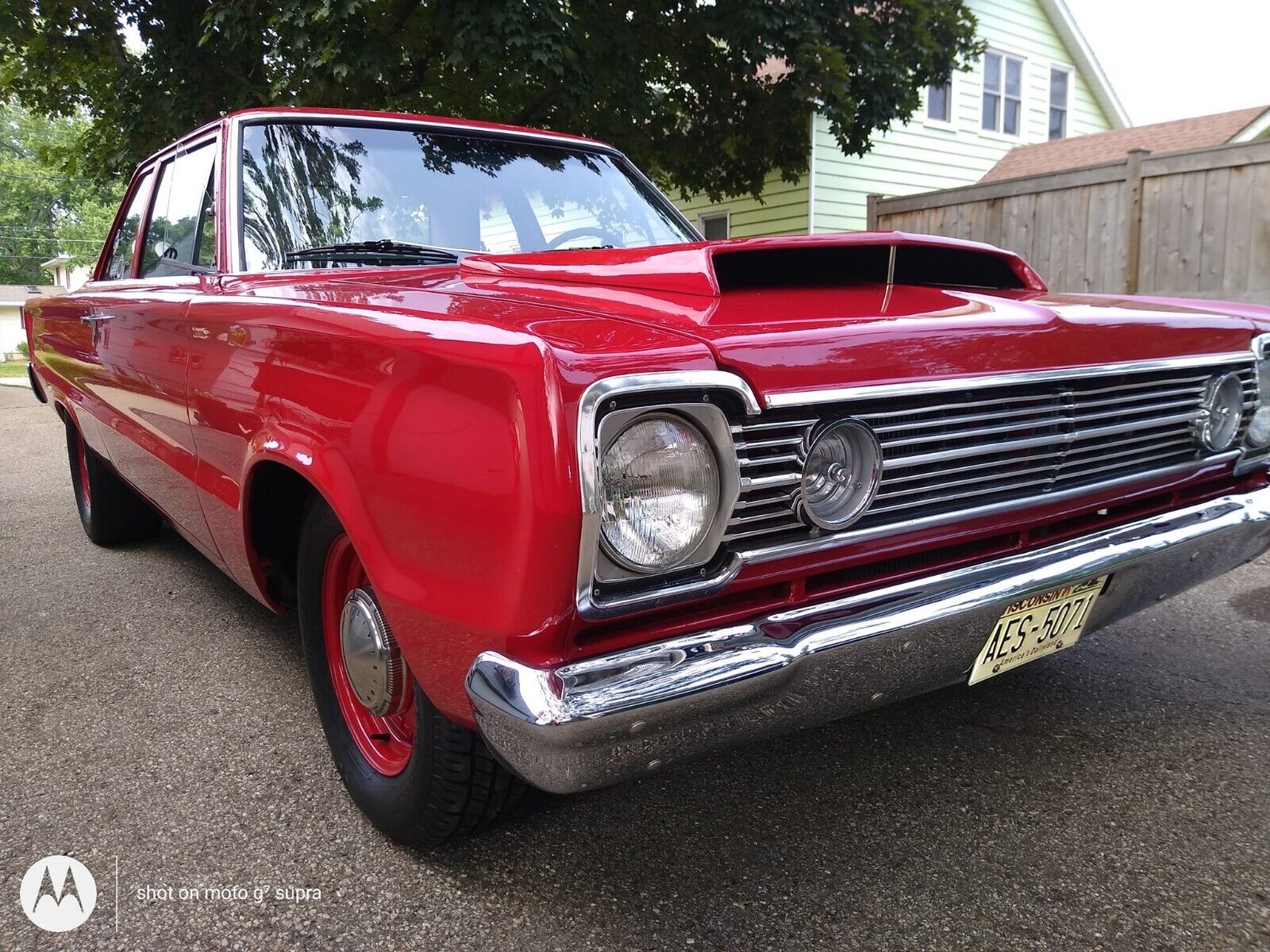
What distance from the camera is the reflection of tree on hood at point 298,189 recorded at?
8.42 ft

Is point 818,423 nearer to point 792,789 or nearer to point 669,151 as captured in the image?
point 792,789

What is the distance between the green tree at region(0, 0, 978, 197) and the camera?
6980 millimetres

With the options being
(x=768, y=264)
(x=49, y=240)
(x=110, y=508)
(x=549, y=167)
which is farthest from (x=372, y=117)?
(x=49, y=240)

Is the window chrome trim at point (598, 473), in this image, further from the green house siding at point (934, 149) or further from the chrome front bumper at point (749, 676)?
the green house siding at point (934, 149)

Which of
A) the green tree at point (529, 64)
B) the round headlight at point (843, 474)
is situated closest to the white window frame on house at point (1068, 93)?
the green tree at point (529, 64)

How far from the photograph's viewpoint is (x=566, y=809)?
218 cm

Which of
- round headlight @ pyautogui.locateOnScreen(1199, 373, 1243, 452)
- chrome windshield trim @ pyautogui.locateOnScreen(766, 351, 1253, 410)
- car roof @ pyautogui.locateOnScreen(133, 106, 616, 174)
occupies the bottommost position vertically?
round headlight @ pyautogui.locateOnScreen(1199, 373, 1243, 452)

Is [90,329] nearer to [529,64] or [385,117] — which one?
[385,117]

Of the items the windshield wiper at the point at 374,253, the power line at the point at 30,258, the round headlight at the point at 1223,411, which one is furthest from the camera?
the power line at the point at 30,258

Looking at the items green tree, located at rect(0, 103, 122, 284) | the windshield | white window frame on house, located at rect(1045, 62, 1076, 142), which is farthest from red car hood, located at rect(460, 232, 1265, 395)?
green tree, located at rect(0, 103, 122, 284)

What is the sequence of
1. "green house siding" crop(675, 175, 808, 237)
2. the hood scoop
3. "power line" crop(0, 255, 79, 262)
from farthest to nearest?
"power line" crop(0, 255, 79, 262), "green house siding" crop(675, 175, 808, 237), the hood scoop

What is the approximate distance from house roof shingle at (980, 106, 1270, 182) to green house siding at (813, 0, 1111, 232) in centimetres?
42

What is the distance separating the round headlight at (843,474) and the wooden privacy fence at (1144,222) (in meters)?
6.46

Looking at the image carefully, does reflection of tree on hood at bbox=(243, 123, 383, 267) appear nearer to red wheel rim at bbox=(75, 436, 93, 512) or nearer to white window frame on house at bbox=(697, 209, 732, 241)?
red wheel rim at bbox=(75, 436, 93, 512)
